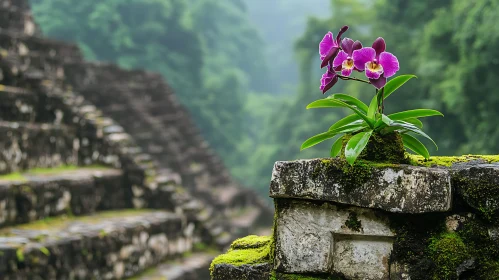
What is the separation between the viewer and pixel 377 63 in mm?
2422

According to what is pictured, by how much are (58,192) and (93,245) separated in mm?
1014

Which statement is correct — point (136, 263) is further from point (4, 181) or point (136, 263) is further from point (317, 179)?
point (317, 179)

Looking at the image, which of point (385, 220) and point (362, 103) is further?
point (362, 103)

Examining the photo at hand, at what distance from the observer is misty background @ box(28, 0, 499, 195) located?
1274cm

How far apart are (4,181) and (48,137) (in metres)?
1.56

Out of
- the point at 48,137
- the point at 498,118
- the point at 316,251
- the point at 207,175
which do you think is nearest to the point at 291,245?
the point at 316,251

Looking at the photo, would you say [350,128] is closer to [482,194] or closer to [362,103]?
[362,103]

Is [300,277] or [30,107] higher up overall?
[30,107]

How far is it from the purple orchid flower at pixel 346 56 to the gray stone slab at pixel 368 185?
0.40 metres

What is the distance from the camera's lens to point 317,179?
2367 millimetres

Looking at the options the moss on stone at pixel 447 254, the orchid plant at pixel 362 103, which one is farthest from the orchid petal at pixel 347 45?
the moss on stone at pixel 447 254

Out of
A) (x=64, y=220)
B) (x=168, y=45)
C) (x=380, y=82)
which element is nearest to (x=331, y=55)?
(x=380, y=82)

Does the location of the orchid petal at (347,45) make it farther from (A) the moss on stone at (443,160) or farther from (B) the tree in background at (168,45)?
(B) the tree in background at (168,45)

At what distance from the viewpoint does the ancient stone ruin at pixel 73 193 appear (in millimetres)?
7066
